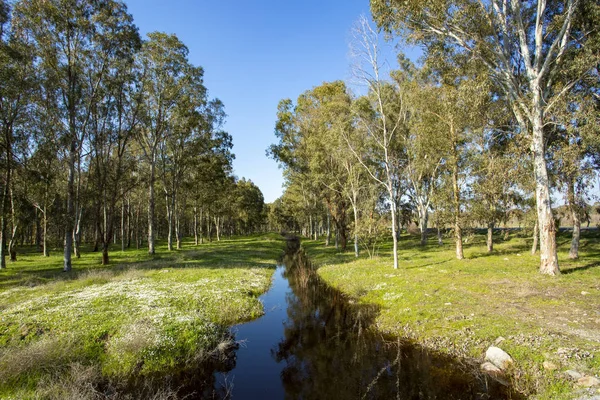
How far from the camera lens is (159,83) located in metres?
38.7

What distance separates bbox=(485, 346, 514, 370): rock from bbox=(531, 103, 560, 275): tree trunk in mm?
12076

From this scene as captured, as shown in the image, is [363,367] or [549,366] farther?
[363,367]

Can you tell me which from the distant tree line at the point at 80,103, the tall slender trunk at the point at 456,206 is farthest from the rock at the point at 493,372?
the distant tree line at the point at 80,103

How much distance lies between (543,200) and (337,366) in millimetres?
17302

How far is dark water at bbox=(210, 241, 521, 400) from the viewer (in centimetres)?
937

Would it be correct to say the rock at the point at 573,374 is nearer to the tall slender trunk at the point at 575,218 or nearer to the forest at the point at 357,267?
the forest at the point at 357,267

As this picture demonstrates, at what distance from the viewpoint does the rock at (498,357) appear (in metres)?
9.63

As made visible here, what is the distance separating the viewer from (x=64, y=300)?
15945mm

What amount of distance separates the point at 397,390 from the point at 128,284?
60.2 ft

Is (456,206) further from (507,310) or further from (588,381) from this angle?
(588,381)

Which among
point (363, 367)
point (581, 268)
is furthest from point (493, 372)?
point (581, 268)

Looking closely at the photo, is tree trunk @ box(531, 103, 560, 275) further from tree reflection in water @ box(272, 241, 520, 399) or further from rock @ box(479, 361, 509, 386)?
rock @ box(479, 361, 509, 386)

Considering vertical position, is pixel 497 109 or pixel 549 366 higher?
pixel 497 109

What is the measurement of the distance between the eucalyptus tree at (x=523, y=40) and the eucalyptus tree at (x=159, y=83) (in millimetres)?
26364
